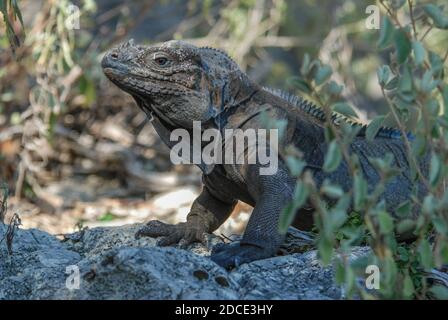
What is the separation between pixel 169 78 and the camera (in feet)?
20.5

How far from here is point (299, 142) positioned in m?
6.52

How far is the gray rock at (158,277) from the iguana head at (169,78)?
1.02 meters

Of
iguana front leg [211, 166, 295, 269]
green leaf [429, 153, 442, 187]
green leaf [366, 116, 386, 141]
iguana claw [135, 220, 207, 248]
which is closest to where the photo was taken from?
green leaf [429, 153, 442, 187]

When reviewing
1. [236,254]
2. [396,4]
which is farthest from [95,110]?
[396,4]

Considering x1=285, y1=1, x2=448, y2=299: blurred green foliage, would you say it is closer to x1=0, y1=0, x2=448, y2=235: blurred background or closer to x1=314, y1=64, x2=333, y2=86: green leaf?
x1=314, y1=64, x2=333, y2=86: green leaf

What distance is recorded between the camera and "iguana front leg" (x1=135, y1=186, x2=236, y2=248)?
638 centimetres

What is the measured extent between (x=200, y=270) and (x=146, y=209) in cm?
569

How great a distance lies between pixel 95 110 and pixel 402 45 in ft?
26.6

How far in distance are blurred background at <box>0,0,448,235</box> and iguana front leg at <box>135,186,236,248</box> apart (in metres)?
1.98

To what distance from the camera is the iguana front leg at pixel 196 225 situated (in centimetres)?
638

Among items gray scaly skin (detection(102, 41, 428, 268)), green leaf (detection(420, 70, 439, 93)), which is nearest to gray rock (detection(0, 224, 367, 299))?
gray scaly skin (detection(102, 41, 428, 268))

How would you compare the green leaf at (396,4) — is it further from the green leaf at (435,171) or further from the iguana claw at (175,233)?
the iguana claw at (175,233)

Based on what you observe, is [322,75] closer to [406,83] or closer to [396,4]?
[406,83]
